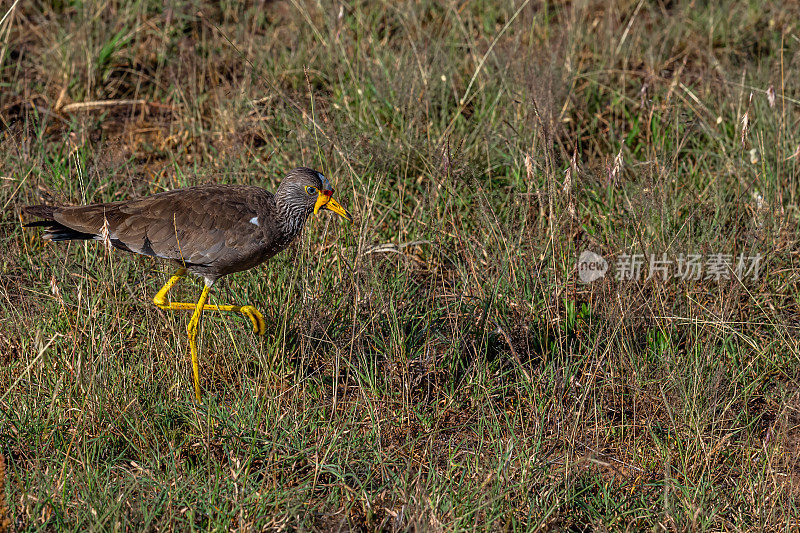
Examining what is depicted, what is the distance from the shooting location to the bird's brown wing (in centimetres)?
464

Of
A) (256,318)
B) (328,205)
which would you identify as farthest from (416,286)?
(256,318)

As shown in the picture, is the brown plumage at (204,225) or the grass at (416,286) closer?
the grass at (416,286)

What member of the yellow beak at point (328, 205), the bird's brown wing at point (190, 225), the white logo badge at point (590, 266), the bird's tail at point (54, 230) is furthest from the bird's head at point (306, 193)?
the white logo badge at point (590, 266)

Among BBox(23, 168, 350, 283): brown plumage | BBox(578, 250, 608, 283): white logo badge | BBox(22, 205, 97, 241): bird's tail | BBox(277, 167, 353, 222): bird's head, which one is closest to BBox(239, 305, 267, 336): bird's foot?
BBox(23, 168, 350, 283): brown plumage

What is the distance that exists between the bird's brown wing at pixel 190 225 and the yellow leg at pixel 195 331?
194 mm

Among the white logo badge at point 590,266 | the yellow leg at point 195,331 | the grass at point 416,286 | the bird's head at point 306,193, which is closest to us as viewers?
the grass at point 416,286

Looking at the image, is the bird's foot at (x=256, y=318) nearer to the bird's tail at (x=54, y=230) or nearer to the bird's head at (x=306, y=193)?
the bird's head at (x=306, y=193)

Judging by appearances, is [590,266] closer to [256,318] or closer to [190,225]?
[256,318]

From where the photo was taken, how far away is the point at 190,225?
4711mm

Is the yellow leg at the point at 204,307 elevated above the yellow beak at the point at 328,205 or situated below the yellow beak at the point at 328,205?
below

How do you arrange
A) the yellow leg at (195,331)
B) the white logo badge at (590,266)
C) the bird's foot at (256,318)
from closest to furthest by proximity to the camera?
the yellow leg at (195,331) → the bird's foot at (256,318) → the white logo badge at (590,266)

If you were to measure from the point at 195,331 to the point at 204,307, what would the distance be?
0.14m

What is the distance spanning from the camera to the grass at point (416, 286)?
13.0ft

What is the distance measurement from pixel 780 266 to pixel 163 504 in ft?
11.7
